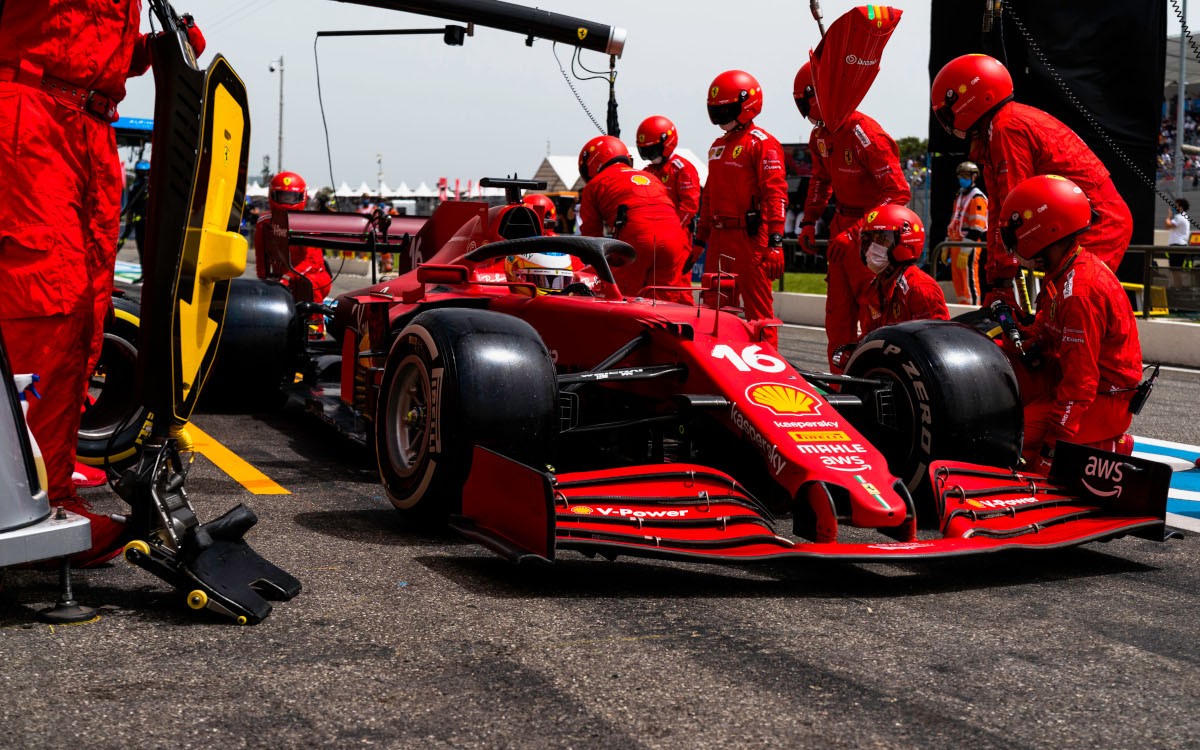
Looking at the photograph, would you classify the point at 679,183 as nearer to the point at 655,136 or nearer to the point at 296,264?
the point at 655,136

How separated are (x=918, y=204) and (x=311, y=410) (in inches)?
775

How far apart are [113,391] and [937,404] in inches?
142

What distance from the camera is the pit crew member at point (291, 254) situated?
8.73 meters

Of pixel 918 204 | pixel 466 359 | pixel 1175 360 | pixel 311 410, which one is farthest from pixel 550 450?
pixel 918 204

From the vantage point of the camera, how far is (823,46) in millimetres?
7922

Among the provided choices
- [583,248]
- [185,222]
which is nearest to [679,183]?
[583,248]

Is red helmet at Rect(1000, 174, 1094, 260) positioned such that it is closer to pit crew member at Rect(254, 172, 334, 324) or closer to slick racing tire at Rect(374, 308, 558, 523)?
slick racing tire at Rect(374, 308, 558, 523)

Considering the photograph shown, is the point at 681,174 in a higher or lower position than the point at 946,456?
higher

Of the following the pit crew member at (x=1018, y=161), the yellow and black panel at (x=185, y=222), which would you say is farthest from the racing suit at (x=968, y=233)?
the yellow and black panel at (x=185, y=222)

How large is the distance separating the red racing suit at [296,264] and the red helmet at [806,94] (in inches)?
137

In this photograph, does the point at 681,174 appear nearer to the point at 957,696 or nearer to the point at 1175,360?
the point at 1175,360

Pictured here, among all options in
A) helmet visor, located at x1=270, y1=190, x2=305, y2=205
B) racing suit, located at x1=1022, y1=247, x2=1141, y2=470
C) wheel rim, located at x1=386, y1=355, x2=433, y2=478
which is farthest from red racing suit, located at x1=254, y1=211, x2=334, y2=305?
racing suit, located at x1=1022, y1=247, x2=1141, y2=470

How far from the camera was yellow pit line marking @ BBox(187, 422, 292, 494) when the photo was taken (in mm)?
5388

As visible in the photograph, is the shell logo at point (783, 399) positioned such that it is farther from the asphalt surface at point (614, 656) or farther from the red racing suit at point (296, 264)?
the red racing suit at point (296, 264)
